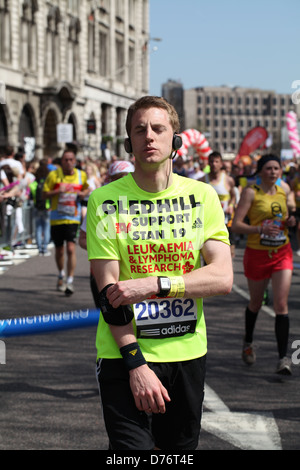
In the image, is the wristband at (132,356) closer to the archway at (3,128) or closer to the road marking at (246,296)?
the road marking at (246,296)

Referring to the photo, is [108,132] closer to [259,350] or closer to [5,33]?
[5,33]

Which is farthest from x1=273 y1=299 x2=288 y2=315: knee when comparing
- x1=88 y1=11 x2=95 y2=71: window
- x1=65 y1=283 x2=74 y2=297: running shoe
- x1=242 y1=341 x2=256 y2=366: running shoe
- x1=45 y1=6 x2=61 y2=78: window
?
x1=88 y1=11 x2=95 y2=71: window

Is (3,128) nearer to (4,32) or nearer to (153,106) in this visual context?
(4,32)

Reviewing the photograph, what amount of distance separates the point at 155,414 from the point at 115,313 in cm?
47

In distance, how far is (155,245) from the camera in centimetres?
315

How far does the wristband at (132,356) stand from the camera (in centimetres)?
299

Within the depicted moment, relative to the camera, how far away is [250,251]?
24.0 ft

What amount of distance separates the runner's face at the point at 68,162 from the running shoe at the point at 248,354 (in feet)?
17.0

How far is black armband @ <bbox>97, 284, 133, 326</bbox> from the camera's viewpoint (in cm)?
302

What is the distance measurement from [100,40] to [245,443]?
56522mm

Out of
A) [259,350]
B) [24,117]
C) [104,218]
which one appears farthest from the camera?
[24,117]

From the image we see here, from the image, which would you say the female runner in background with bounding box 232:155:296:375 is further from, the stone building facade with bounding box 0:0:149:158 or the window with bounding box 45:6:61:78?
the window with bounding box 45:6:61:78

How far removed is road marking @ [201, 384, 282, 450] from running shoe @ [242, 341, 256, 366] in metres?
1.27
